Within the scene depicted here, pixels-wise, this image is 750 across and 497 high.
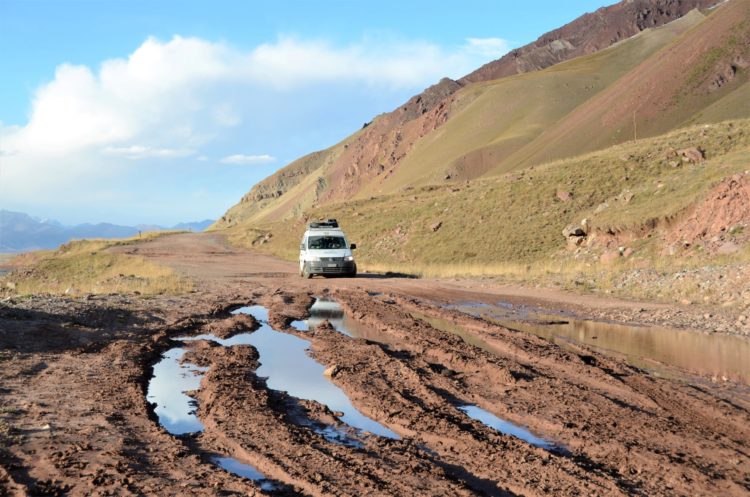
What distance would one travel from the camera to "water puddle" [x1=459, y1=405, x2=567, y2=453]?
22.4 feet

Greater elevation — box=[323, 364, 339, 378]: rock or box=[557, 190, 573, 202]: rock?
box=[557, 190, 573, 202]: rock

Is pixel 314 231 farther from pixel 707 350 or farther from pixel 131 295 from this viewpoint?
pixel 707 350

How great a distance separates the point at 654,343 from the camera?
1320 centimetres

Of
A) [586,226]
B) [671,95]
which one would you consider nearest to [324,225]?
[586,226]

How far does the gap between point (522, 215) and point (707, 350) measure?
27.6 m

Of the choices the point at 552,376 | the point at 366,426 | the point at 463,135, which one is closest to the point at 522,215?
the point at 552,376

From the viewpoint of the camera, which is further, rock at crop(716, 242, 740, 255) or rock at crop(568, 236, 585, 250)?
rock at crop(568, 236, 585, 250)

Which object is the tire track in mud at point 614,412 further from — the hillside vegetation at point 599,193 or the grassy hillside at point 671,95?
the grassy hillside at point 671,95

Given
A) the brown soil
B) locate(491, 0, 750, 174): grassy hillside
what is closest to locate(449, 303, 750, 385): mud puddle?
the brown soil

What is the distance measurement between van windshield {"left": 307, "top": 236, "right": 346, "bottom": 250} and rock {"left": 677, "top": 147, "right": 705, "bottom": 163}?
22206 mm

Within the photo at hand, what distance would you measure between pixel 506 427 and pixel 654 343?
691 centimetres

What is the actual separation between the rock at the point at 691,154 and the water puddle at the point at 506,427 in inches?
1412

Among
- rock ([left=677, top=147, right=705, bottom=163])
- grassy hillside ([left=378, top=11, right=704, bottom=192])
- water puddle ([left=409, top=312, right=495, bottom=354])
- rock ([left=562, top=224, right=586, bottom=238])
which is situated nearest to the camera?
water puddle ([left=409, top=312, right=495, bottom=354])

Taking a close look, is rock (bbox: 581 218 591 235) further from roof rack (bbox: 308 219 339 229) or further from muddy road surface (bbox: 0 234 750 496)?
muddy road surface (bbox: 0 234 750 496)
